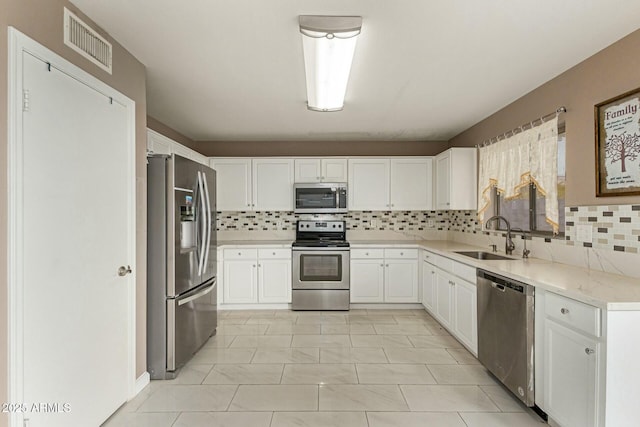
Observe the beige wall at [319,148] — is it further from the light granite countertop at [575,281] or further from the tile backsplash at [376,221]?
the light granite countertop at [575,281]

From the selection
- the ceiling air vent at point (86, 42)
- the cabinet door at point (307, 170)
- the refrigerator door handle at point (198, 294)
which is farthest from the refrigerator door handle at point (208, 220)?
the cabinet door at point (307, 170)

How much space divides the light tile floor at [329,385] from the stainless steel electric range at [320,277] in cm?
75

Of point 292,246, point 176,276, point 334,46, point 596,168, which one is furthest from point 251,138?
point 596,168

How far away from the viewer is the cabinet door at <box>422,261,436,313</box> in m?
4.05

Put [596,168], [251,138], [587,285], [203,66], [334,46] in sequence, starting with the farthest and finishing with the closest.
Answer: [251,138] → [203,66] → [596,168] → [334,46] → [587,285]

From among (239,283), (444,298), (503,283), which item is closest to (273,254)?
(239,283)

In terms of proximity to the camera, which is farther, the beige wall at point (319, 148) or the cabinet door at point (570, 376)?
the beige wall at point (319, 148)

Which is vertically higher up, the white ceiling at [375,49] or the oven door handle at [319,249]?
the white ceiling at [375,49]

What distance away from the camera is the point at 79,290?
187 centimetres

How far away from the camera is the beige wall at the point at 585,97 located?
215 centimetres

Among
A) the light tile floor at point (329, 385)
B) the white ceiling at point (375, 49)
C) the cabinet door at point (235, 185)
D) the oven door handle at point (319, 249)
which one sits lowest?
the light tile floor at point (329, 385)

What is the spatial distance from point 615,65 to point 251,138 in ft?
13.5

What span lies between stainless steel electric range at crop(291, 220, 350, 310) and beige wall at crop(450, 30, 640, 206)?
2648mm

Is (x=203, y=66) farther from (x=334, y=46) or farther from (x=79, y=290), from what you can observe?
(x=79, y=290)
